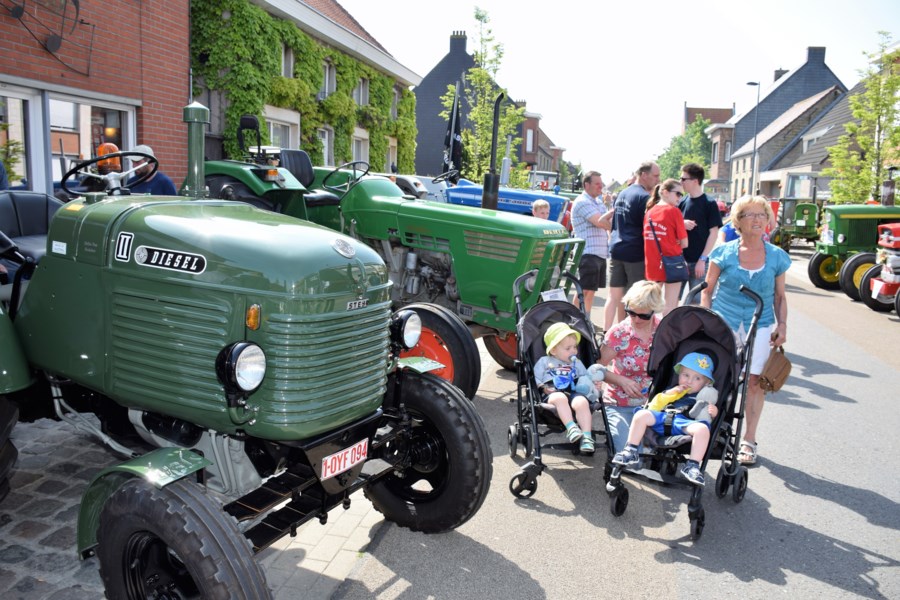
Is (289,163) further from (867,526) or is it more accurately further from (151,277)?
(867,526)

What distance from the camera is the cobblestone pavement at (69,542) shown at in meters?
3.13

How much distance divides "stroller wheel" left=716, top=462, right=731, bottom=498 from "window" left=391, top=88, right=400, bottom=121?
1789cm

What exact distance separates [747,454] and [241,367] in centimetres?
353

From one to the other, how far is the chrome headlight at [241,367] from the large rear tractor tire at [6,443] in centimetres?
118

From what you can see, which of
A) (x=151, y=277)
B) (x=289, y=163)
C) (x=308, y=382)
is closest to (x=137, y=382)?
(x=151, y=277)

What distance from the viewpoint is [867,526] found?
158 inches

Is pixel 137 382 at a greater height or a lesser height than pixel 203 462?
greater

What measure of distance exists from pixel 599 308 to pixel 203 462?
8849 millimetres

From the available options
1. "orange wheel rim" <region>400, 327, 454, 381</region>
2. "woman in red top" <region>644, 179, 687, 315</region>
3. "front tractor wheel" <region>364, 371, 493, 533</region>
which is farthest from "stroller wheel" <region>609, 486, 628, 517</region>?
"woman in red top" <region>644, 179, 687, 315</region>

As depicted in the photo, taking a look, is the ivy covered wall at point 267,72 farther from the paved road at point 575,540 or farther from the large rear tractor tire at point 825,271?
the large rear tractor tire at point 825,271

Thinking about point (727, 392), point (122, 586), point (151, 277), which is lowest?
point (122, 586)

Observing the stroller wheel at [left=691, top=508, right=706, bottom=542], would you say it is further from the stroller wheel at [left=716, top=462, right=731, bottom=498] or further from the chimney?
the chimney

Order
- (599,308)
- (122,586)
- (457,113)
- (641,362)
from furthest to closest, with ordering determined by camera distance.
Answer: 1. (457,113)
2. (599,308)
3. (641,362)
4. (122,586)

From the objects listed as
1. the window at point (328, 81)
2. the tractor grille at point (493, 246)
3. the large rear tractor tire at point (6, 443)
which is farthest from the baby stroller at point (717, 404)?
the window at point (328, 81)
